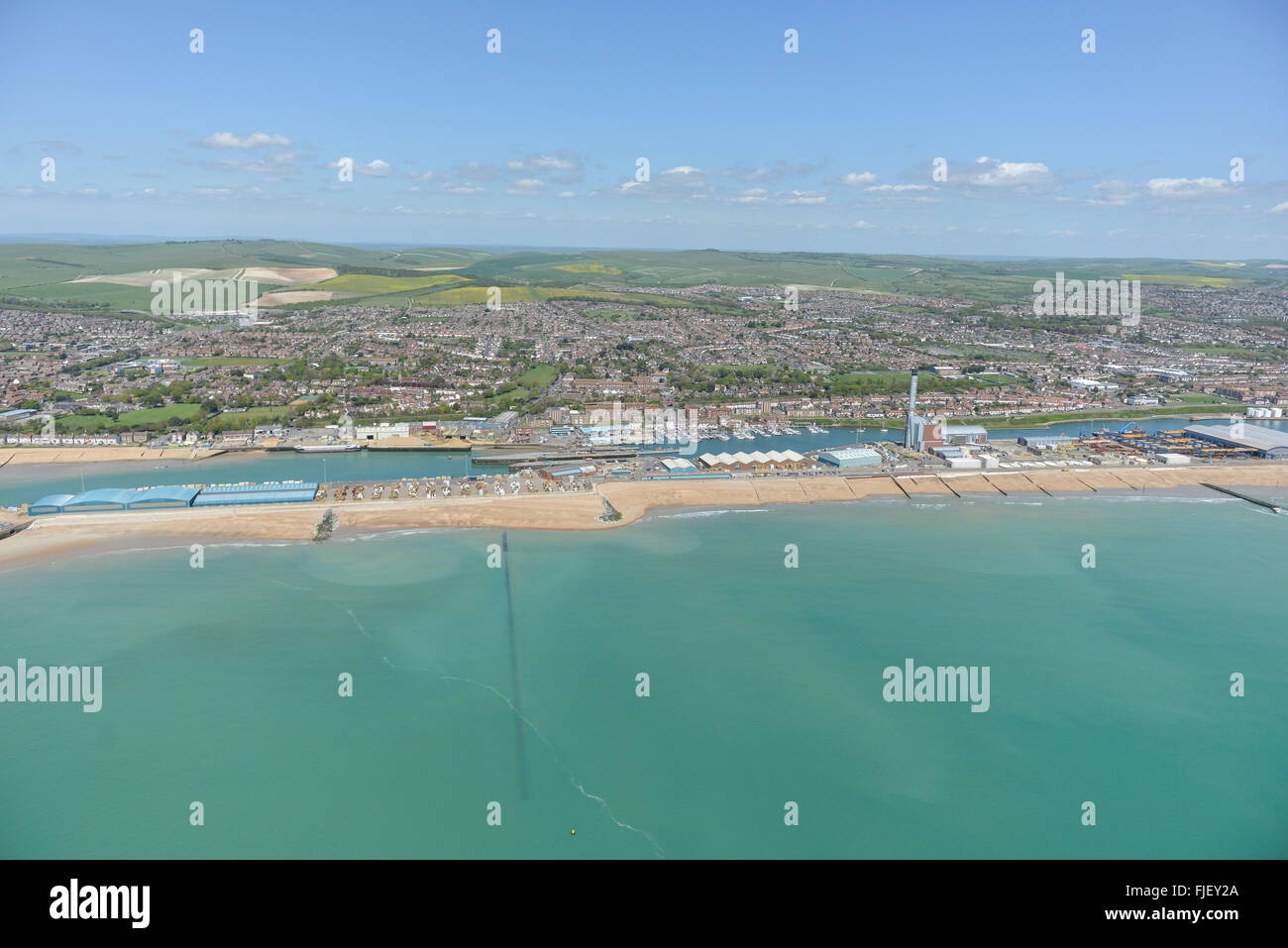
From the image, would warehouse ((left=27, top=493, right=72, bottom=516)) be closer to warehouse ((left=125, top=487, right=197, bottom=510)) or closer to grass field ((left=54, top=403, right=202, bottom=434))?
warehouse ((left=125, top=487, right=197, bottom=510))

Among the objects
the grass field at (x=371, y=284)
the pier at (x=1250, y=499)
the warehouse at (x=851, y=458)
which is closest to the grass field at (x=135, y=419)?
the warehouse at (x=851, y=458)

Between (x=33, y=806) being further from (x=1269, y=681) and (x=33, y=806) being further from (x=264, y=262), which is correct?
(x=264, y=262)

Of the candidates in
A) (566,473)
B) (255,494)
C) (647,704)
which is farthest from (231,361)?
(647,704)

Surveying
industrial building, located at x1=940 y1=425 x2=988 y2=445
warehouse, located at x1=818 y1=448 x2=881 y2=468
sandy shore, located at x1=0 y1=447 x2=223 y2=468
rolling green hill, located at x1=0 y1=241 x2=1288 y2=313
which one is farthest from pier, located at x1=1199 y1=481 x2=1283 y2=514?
rolling green hill, located at x1=0 y1=241 x2=1288 y2=313

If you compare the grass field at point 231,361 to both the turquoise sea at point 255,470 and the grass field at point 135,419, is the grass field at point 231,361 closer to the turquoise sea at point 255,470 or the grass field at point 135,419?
the grass field at point 135,419

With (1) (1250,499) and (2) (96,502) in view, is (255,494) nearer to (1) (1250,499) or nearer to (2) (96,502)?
(2) (96,502)
